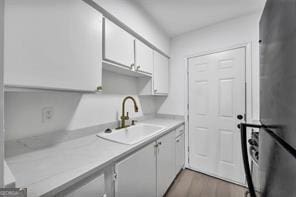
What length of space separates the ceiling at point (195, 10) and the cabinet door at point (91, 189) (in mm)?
1835

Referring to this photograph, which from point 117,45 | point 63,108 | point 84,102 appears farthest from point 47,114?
point 117,45

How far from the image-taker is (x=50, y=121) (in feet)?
3.68

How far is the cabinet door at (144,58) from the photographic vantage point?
1673mm

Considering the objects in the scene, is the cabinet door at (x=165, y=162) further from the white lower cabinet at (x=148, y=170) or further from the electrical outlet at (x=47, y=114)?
the electrical outlet at (x=47, y=114)

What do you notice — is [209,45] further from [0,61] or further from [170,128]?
[0,61]

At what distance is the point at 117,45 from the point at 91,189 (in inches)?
47.2

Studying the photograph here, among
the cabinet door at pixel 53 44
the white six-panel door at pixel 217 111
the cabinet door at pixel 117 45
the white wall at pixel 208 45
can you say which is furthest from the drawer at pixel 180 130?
the cabinet door at pixel 53 44

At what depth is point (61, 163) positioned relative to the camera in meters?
0.79

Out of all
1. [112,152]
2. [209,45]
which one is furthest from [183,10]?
[112,152]

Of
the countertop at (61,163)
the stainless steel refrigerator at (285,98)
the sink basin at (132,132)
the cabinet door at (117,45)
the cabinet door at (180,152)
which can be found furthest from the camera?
the cabinet door at (180,152)

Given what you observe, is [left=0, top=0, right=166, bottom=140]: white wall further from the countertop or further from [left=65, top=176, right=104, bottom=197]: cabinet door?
[left=65, top=176, right=104, bottom=197]: cabinet door

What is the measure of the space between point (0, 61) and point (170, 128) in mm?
1681

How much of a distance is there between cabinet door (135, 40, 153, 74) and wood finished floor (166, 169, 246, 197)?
5.58ft

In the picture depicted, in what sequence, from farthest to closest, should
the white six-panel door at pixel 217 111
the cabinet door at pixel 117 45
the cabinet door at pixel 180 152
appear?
1. the cabinet door at pixel 180 152
2. the white six-panel door at pixel 217 111
3. the cabinet door at pixel 117 45
